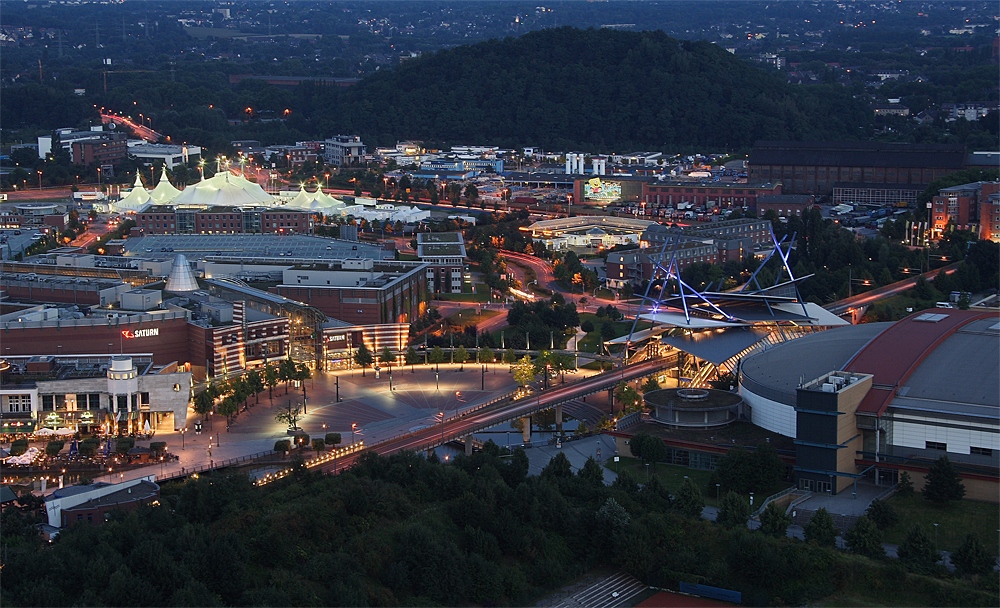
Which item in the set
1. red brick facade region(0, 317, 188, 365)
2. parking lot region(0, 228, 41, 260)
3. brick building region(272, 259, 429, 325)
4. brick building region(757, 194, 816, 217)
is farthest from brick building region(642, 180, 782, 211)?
red brick facade region(0, 317, 188, 365)

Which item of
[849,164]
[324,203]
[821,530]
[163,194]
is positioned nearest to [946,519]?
[821,530]

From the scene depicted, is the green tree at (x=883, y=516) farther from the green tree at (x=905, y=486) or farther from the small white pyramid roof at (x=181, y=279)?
the small white pyramid roof at (x=181, y=279)

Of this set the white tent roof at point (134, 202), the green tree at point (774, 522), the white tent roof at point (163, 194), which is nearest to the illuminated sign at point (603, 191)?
the white tent roof at point (163, 194)

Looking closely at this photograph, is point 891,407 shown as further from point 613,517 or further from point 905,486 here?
point 613,517

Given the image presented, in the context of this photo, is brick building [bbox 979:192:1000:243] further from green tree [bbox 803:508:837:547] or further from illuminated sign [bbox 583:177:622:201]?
green tree [bbox 803:508:837:547]

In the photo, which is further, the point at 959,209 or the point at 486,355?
the point at 959,209

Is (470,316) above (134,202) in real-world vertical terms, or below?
below
